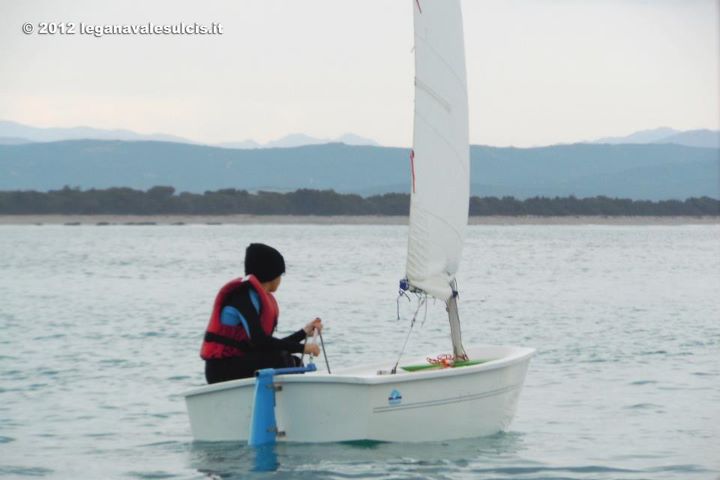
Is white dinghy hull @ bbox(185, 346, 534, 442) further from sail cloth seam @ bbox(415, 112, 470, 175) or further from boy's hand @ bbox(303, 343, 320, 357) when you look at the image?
sail cloth seam @ bbox(415, 112, 470, 175)

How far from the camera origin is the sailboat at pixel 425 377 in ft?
35.5

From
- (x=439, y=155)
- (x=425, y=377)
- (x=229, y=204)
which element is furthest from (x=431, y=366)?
(x=229, y=204)

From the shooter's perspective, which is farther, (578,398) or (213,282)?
(213,282)

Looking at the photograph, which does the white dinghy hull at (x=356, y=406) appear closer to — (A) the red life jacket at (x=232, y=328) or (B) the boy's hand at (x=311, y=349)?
(B) the boy's hand at (x=311, y=349)

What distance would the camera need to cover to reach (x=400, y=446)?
36.8 feet

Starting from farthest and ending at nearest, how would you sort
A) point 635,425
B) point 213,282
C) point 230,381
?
point 213,282, point 635,425, point 230,381

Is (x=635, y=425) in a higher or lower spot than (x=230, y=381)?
lower

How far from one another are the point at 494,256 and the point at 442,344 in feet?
142

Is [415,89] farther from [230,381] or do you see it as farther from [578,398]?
[578,398]

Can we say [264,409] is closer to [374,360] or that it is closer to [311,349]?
[311,349]

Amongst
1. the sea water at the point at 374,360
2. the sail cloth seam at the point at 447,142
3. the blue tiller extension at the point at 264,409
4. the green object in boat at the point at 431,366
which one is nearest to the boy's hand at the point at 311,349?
the blue tiller extension at the point at 264,409

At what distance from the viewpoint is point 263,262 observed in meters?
10.8

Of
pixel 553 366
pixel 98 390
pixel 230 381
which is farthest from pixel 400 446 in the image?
pixel 553 366

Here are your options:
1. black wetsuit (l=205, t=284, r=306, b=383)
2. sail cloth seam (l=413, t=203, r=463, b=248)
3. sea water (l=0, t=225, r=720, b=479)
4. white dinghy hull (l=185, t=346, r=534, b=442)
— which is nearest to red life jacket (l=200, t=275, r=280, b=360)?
black wetsuit (l=205, t=284, r=306, b=383)
